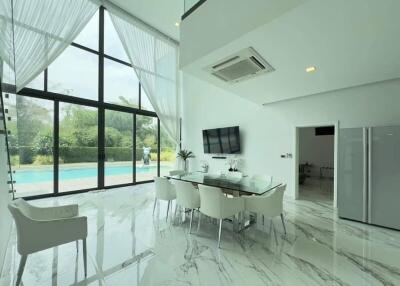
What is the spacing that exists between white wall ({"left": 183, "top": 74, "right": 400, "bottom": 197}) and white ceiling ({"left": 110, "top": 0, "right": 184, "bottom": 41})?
2.16 m

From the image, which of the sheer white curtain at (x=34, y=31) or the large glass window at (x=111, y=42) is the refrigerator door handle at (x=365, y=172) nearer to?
the sheer white curtain at (x=34, y=31)

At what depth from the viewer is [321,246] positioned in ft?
8.42

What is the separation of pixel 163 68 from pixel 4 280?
6435 millimetres

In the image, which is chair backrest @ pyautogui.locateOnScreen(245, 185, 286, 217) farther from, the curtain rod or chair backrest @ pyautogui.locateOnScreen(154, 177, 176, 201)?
the curtain rod

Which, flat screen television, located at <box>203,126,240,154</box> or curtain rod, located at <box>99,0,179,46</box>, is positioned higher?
curtain rod, located at <box>99,0,179,46</box>

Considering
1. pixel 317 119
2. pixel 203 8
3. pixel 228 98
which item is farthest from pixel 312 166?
pixel 203 8

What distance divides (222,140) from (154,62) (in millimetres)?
3516

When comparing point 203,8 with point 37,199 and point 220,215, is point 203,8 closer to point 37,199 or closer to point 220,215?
point 220,215

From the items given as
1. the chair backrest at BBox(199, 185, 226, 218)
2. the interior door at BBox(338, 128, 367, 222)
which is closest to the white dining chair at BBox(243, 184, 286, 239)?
the chair backrest at BBox(199, 185, 226, 218)

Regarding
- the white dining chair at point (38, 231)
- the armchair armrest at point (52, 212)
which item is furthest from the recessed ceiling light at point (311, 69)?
the armchair armrest at point (52, 212)

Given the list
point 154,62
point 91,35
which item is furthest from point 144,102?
point 91,35

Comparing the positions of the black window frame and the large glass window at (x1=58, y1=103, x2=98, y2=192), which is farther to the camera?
the large glass window at (x1=58, y1=103, x2=98, y2=192)

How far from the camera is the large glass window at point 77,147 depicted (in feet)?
16.7

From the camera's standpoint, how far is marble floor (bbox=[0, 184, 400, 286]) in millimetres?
1936
